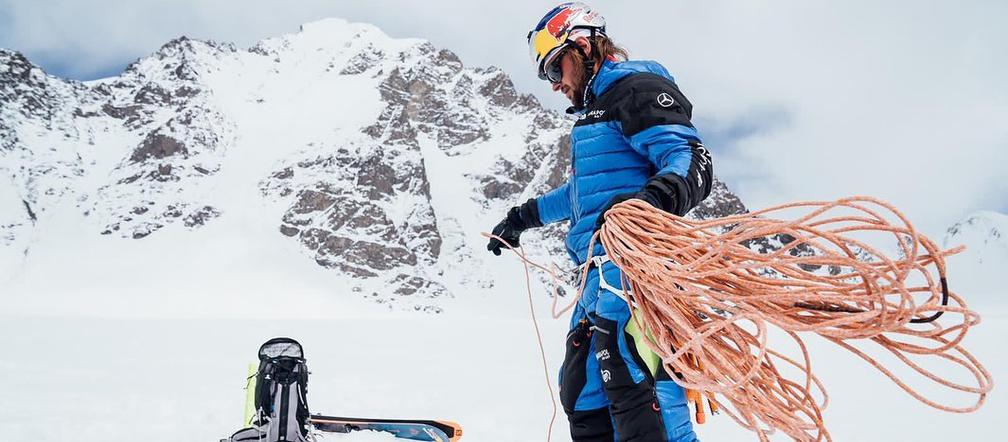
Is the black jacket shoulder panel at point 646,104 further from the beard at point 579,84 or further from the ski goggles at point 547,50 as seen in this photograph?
the ski goggles at point 547,50

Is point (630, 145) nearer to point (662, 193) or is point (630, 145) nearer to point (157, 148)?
point (662, 193)

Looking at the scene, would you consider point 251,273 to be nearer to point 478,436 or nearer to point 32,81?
point 32,81

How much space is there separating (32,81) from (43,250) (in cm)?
4499

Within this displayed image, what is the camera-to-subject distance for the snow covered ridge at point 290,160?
9344 cm

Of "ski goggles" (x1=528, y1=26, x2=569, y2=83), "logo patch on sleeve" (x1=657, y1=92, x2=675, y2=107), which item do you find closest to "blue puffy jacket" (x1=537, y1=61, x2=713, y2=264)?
"logo patch on sleeve" (x1=657, y1=92, x2=675, y2=107)

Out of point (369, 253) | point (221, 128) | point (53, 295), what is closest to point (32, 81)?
point (221, 128)

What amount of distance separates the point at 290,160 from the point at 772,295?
10976cm

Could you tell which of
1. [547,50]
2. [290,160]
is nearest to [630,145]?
[547,50]

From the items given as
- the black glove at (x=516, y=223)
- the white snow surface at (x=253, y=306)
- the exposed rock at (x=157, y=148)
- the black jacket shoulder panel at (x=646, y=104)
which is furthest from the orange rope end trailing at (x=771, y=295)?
the exposed rock at (x=157, y=148)

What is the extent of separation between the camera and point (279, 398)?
3398mm

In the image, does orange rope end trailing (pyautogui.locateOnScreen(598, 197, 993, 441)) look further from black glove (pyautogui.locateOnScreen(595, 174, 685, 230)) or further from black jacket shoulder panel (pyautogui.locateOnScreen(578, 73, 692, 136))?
black jacket shoulder panel (pyautogui.locateOnScreen(578, 73, 692, 136))

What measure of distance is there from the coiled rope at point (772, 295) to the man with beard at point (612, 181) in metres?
0.27

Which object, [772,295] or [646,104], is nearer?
[772,295]

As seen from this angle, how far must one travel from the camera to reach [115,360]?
10.0 metres
